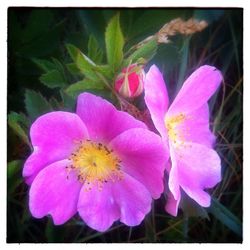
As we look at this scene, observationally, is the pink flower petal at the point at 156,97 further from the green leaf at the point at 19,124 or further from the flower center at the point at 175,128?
the green leaf at the point at 19,124

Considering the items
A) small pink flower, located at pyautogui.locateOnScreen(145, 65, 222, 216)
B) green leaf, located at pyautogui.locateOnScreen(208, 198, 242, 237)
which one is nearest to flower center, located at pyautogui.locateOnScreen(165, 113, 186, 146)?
small pink flower, located at pyautogui.locateOnScreen(145, 65, 222, 216)

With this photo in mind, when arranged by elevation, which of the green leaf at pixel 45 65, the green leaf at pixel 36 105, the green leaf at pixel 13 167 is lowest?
the green leaf at pixel 13 167

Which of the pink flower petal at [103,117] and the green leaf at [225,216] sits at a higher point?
the pink flower petal at [103,117]

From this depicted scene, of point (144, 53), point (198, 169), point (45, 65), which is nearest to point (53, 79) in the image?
point (45, 65)

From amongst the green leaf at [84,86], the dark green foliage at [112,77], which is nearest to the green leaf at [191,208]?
the dark green foliage at [112,77]

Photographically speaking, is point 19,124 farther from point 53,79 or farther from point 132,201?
point 132,201

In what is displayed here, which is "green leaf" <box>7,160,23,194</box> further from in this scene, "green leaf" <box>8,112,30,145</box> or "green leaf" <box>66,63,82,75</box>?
"green leaf" <box>66,63,82,75</box>

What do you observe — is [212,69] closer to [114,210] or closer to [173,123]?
[173,123]
